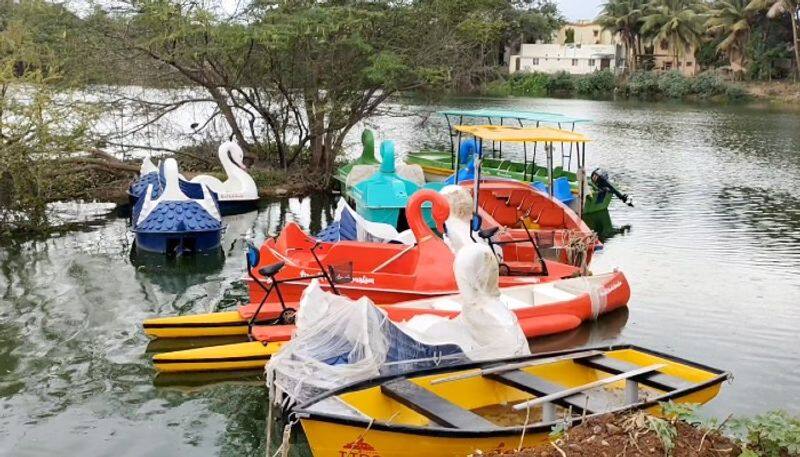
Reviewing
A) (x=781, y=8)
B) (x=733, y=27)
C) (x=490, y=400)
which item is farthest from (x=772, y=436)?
(x=733, y=27)

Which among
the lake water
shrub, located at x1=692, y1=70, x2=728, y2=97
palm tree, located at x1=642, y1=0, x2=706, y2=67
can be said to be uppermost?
palm tree, located at x1=642, y1=0, x2=706, y2=67

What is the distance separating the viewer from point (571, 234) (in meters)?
14.3

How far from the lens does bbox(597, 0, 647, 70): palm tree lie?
6900 cm

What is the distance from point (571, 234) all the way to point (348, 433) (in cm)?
899

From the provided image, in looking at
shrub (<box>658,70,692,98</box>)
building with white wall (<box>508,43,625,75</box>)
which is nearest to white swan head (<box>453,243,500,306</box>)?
shrub (<box>658,70,692,98</box>)

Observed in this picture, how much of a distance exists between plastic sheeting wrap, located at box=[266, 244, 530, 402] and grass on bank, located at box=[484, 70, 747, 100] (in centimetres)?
5295

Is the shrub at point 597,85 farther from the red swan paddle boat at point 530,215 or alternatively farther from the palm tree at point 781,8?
the red swan paddle boat at point 530,215

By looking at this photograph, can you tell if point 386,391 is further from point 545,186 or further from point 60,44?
point 60,44

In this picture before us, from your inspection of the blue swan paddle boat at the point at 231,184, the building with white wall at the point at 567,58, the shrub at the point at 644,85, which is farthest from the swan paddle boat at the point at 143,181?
the building with white wall at the point at 567,58

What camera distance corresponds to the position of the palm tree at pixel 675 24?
64938mm

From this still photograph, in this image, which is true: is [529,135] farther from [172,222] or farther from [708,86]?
[708,86]

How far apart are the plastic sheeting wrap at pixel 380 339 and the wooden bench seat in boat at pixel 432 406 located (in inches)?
24.2

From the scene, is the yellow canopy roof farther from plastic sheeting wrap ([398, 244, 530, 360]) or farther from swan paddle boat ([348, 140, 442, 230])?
plastic sheeting wrap ([398, 244, 530, 360])

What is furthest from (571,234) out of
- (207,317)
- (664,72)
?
(664,72)
